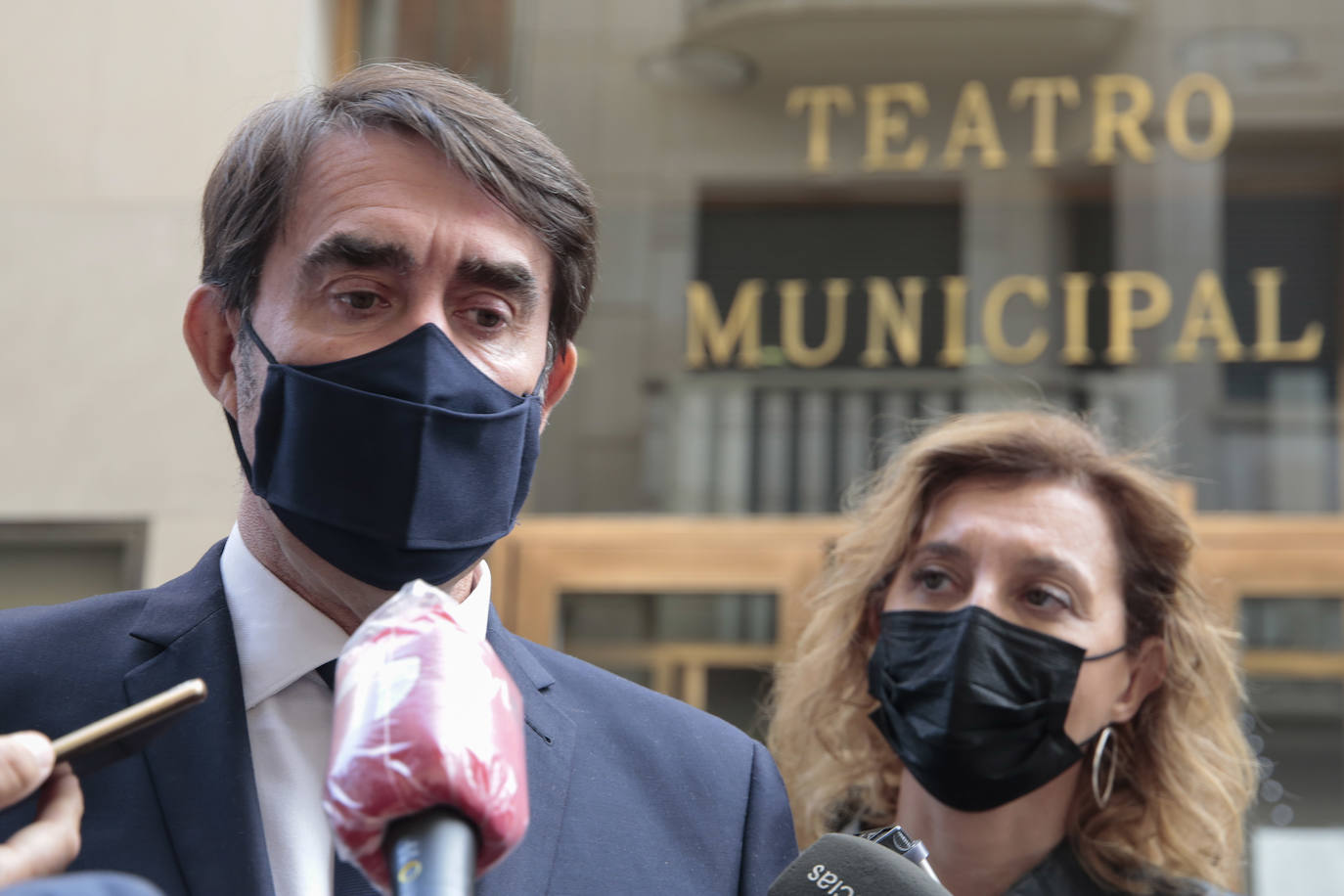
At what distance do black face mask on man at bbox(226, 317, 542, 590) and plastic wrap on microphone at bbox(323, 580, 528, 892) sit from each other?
1.76 feet

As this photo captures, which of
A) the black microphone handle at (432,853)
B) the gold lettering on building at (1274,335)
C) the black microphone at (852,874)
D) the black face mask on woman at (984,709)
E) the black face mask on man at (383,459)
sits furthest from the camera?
A: the gold lettering on building at (1274,335)

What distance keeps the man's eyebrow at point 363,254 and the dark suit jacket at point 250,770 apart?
41 centimetres

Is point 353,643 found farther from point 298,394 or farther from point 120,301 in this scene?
point 120,301

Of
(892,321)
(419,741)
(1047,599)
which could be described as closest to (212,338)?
(419,741)

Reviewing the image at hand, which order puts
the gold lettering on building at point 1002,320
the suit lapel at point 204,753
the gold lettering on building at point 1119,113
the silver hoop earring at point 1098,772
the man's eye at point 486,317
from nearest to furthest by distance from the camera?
1. the suit lapel at point 204,753
2. the man's eye at point 486,317
3. the silver hoop earring at point 1098,772
4. the gold lettering on building at point 1002,320
5. the gold lettering on building at point 1119,113

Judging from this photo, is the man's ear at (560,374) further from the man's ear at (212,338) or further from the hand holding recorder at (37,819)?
the hand holding recorder at (37,819)

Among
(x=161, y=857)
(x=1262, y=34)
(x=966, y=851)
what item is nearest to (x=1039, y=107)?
(x=1262, y=34)

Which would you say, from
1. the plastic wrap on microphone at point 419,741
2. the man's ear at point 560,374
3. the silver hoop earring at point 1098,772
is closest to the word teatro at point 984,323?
the silver hoop earring at point 1098,772

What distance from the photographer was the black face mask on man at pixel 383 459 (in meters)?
1.59

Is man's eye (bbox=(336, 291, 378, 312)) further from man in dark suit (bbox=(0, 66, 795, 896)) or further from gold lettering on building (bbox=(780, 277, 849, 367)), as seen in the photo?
gold lettering on building (bbox=(780, 277, 849, 367))

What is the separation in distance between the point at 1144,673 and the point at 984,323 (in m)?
3.05

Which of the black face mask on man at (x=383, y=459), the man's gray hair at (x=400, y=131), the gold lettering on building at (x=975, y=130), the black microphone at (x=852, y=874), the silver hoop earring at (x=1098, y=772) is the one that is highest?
the gold lettering on building at (x=975, y=130)

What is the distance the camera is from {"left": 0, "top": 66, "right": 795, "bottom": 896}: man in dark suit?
1.56m

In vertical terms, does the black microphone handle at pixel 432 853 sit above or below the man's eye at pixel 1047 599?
below
